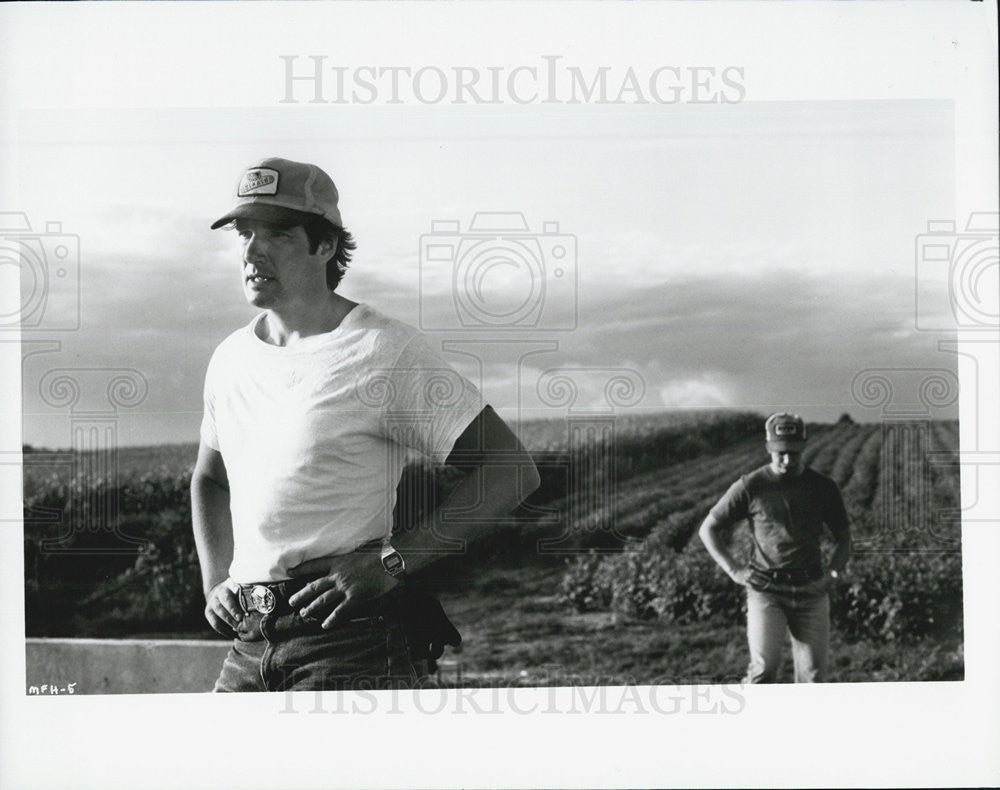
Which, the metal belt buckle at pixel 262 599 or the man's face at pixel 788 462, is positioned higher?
the man's face at pixel 788 462

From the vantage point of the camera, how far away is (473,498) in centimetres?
355

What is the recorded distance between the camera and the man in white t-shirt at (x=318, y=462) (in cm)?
346

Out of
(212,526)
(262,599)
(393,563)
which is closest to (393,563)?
(393,563)

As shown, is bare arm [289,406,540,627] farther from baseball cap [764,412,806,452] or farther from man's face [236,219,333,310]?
baseball cap [764,412,806,452]

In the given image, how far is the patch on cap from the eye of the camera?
11.7 ft

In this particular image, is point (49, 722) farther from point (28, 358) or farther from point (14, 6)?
point (14, 6)

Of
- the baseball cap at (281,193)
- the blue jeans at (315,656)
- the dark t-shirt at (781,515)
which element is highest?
the baseball cap at (281,193)

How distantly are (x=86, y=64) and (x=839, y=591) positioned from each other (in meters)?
3.13

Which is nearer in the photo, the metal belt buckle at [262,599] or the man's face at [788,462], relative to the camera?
the metal belt buckle at [262,599]

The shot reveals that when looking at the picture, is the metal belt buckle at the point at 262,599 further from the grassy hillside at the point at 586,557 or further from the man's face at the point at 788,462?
the man's face at the point at 788,462

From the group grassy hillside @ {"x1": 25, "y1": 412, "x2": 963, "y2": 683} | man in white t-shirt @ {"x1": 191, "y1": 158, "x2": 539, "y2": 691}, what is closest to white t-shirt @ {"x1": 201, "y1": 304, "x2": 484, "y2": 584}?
man in white t-shirt @ {"x1": 191, "y1": 158, "x2": 539, "y2": 691}

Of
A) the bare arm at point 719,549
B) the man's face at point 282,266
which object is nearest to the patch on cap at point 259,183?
the man's face at point 282,266

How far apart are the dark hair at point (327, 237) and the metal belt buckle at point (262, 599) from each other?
1016 mm

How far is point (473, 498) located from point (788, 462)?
1078mm
